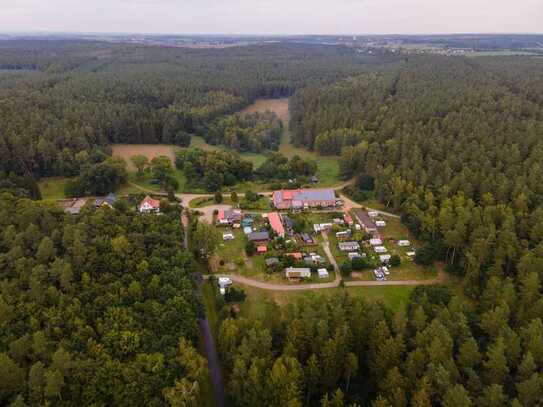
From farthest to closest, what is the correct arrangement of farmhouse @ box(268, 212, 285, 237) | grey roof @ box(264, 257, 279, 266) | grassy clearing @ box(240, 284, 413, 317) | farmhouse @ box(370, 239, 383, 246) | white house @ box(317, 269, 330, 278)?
farmhouse @ box(268, 212, 285, 237)
farmhouse @ box(370, 239, 383, 246)
grey roof @ box(264, 257, 279, 266)
white house @ box(317, 269, 330, 278)
grassy clearing @ box(240, 284, 413, 317)

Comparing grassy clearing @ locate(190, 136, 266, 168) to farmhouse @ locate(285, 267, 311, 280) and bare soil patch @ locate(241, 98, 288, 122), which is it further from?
farmhouse @ locate(285, 267, 311, 280)

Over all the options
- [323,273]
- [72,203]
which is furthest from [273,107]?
[323,273]

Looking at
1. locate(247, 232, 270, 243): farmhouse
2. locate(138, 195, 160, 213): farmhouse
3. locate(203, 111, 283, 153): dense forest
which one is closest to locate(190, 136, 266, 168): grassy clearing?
locate(203, 111, 283, 153): dense forest

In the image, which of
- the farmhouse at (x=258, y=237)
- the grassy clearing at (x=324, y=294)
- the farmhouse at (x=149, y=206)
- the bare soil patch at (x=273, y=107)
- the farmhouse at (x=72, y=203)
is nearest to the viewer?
the grassy clearing at (x=324, y=294)

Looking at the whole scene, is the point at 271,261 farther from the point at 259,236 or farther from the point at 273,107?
the point at 273,107

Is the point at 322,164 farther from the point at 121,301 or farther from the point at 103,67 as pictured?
the point at 103,67

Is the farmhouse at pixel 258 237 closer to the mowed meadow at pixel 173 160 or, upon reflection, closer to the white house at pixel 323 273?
the white house at pixel 323 273

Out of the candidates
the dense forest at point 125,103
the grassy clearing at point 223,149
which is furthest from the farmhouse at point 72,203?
the grassy clearing at point 223,149
